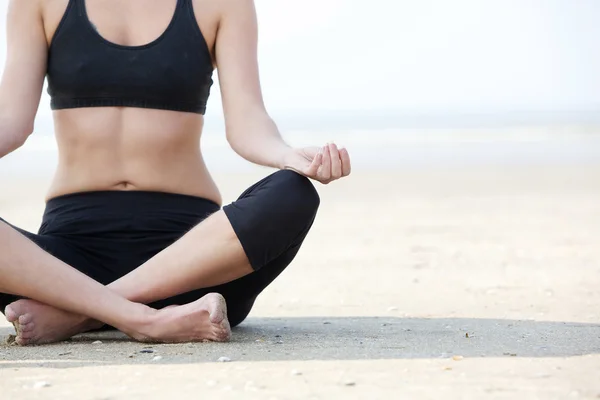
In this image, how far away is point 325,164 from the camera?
280cm

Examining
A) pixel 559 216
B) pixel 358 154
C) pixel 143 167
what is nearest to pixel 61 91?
pixel 143 167


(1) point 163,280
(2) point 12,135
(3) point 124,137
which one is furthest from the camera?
(3) point 124,137

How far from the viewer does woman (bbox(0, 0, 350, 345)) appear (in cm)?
287

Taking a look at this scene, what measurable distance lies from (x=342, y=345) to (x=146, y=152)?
90 centimetres

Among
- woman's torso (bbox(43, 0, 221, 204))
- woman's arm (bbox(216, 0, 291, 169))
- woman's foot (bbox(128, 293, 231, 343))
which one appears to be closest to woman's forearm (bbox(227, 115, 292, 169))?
woman's arm (bbox(216, 0, 291, 169))

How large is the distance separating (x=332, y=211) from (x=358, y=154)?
7652 millimetres

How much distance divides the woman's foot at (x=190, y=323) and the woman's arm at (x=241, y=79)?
593 mm

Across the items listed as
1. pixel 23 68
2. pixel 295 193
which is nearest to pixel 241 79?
pixel 295 193

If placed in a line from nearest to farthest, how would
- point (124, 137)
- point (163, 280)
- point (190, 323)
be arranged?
point (190, 323), point (163, 280), point (124, 137)

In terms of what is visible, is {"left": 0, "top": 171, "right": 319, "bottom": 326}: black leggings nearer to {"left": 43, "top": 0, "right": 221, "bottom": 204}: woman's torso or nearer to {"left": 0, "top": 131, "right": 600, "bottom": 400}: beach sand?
{"left": 43, "top": 0, "right": 221, "bottom": 204}: woman's torso

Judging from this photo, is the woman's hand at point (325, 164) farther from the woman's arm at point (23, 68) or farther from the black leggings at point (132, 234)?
the woman's arm at point (23, 68)

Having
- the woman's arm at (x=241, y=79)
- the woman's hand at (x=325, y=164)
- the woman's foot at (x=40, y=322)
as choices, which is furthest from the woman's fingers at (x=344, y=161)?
the woman's foot at (x=40, y=322)

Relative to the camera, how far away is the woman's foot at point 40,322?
280 cm

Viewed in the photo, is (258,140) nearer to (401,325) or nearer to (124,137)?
(124,137)
